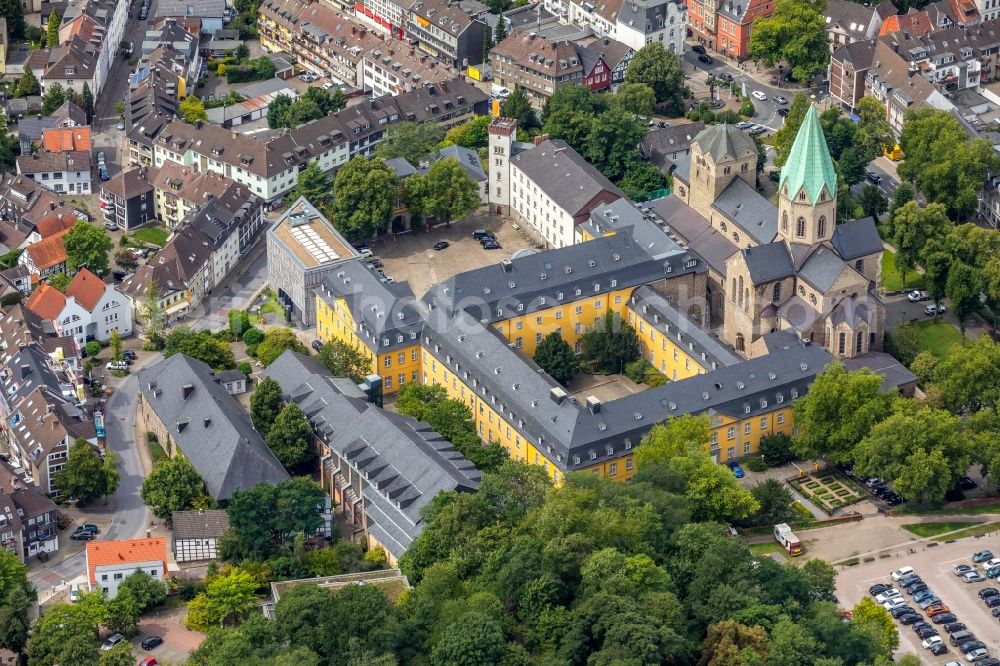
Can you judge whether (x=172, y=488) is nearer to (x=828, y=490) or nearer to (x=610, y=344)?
(x=610, y=344)

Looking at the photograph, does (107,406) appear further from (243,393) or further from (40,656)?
(40,656)

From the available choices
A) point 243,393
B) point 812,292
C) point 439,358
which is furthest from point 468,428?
point 812,292

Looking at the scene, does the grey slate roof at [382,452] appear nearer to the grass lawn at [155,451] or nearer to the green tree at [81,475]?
the grass lawn at [155,451]

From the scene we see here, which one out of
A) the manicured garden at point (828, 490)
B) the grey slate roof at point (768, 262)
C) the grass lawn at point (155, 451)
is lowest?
the grass lawn at point (155, 451)

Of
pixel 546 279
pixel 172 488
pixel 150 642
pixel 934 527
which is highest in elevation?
pixel 546 279

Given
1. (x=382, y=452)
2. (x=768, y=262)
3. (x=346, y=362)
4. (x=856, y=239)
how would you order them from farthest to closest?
(x=856, y=239) < (x=768, y=262) < (x=346, y=362) < (x=382, y=452)

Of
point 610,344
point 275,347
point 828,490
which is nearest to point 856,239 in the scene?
point 610,344

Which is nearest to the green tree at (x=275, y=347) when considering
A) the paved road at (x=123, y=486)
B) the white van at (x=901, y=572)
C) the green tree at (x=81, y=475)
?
the paved road at (x=123, y=486)

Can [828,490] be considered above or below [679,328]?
below
